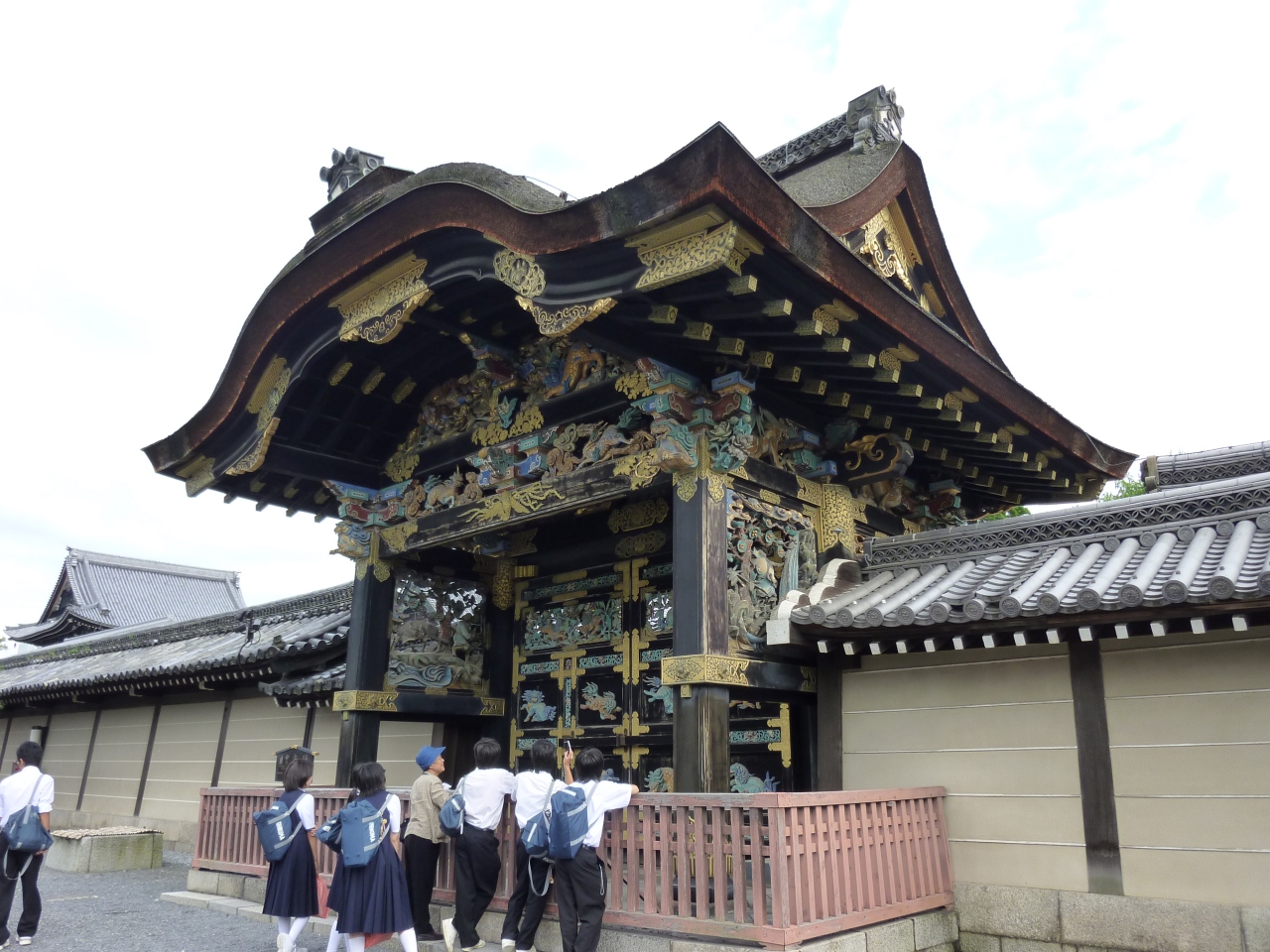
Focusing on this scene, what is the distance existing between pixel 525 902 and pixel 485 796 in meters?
0.70

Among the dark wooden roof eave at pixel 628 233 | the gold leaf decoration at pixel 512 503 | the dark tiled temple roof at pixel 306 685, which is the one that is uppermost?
the dark wooden roof eave at pixel 628 233

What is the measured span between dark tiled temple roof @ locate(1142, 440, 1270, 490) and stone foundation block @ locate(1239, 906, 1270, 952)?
5226 mm

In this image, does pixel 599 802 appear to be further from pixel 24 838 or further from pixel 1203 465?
pixel 1203 465

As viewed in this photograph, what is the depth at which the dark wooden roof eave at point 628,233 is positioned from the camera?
518cm

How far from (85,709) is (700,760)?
1688cm

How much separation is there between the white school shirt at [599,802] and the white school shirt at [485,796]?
33.8 inches

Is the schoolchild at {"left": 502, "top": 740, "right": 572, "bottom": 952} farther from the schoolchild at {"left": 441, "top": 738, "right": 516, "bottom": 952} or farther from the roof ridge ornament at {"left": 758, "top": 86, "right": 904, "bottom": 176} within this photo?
the roof ridge ornament at {"left": 758, "top": 86, "right": 904, "bottom": 176}

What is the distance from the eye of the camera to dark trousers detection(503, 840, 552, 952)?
5797 millimetres

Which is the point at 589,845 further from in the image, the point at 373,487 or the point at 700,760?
the point at 373,487

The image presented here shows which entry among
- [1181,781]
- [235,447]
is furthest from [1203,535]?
[235,447]

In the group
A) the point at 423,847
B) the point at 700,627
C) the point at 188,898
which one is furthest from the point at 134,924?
the point at 700,627

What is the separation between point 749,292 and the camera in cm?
584

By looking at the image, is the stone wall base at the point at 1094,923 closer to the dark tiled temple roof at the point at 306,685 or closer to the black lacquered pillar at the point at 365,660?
the black lacquered pillar at the point at 365,660

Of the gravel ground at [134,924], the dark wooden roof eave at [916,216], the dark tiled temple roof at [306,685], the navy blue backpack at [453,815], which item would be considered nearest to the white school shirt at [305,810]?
the navy blue backpack at [453,815]
